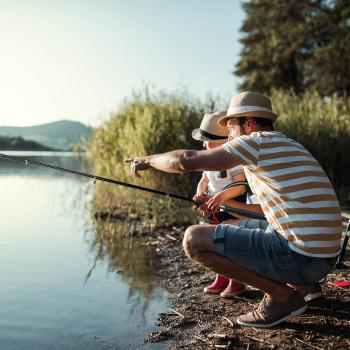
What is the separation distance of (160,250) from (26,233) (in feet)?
8.21

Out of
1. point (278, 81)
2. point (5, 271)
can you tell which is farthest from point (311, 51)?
point (5, 271)

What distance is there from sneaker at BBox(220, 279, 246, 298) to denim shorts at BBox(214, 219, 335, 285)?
870 mm

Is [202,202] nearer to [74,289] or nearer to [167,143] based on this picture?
[74,289]

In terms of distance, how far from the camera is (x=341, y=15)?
26125 mm

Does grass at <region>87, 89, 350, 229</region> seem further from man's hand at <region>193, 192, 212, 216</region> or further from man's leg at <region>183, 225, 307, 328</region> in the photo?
man's leg at <region>183, 225, 307, 328</region>

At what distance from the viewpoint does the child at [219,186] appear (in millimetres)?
3980

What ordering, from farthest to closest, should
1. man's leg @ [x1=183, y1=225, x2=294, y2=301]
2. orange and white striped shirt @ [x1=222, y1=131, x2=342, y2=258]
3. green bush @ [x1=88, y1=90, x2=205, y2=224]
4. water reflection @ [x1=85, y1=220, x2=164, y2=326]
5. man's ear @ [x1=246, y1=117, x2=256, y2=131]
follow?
green bush @ [x1=88, y1=90, x2=205, y2=224]
water reflection @ [x1=85, y1=220, x2=164, y2=326]
man's ear @ [x1=246, y1=117, x2=256, y2=131]
man's leg @ [x1=183, y1=225, x2=294, y2=301]
orange and white striped shirt @ [x1=222, y1=131, x2=342, y2=258]

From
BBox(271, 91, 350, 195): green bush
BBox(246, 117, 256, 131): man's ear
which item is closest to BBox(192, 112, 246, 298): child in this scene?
BBox(246, 117, 256, 131): man's ear

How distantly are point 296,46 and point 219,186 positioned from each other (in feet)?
87.2

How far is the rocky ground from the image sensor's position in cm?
303

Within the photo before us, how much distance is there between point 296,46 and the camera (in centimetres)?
2898

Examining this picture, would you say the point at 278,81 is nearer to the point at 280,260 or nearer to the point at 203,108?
the point at 203,108

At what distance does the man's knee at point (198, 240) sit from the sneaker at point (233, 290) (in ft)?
2.88

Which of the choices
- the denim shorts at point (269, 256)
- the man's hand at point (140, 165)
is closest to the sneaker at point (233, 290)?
the denim shorts at point (269, 256)
